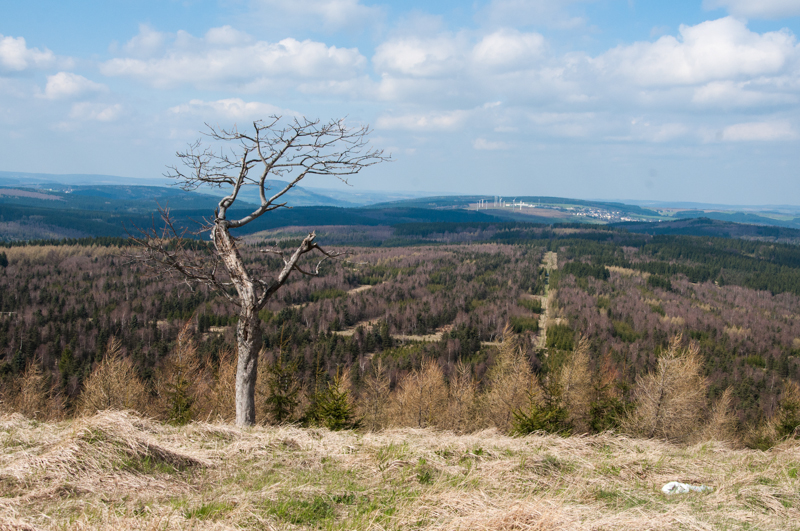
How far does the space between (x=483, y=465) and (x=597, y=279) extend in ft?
585

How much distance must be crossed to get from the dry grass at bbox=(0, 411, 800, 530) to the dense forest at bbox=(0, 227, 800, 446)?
21.3 m

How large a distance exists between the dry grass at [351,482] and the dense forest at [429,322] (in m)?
21.3

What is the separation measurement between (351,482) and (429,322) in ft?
372

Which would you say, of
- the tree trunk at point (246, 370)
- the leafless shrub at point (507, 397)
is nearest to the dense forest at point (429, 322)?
the leafless shrub at point (507, 397)

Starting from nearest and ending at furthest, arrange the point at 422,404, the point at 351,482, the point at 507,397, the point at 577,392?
1. the point at 351,482
2. the point at 507,397
3. the point at 422,404
4. the point at 577,392

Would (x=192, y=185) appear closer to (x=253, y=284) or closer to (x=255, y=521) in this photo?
(x=253, y=284)

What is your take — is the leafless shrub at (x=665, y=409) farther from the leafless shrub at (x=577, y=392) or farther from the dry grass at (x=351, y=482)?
the dry grass at (x=351, y=482)

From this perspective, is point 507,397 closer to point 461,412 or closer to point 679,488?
point 461,412

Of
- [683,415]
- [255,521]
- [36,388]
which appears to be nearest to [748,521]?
[255,521]

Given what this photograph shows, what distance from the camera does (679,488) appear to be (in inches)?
319

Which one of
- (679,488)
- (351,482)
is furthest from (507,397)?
(351,482)

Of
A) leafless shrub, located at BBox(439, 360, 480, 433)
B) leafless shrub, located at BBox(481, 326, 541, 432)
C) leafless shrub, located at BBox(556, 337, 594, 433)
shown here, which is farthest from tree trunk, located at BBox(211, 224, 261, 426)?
leafless shrub, located at BBox(556, 337, 594, 433)

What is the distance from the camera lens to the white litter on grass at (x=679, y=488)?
801 cm

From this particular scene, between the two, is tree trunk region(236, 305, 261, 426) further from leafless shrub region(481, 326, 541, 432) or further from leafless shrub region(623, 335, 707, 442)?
leafless shrub region(623, 335, 707, 442)
